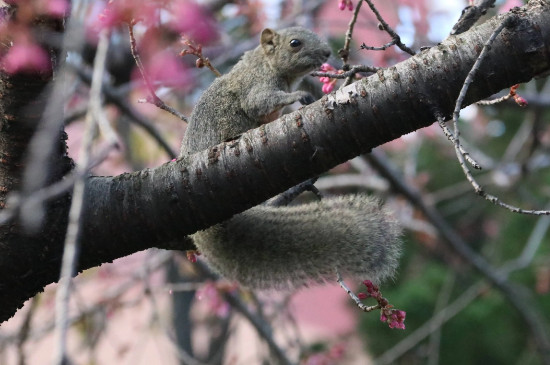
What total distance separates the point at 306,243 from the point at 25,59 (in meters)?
0.93

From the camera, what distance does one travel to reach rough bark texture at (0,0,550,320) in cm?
143

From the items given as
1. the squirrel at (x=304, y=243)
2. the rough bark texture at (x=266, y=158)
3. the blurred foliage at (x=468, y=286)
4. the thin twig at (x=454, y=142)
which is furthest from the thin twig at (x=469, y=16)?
the blurred foliage at (x=468, y=286)

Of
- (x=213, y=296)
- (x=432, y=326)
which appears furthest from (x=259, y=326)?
(x=432, y=326)

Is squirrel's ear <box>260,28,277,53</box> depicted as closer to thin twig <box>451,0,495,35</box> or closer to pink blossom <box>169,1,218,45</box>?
pink blossom <box>169,1,218,45</box>

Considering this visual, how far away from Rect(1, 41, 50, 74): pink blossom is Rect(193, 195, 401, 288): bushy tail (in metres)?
0.75

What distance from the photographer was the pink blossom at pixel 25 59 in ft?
4.67

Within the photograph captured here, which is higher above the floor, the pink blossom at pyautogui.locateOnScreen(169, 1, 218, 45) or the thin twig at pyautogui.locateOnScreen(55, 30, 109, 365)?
the pink blossom at pyautogui.locateOnScreen(169, 1, 218, 45)

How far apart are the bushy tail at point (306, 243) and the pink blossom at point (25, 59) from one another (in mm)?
754

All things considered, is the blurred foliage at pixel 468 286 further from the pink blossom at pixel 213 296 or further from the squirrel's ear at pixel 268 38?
the squirrel's ear at pixel 268 38

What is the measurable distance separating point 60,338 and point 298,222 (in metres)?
1.26

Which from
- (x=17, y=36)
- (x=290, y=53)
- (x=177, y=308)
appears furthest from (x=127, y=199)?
(x=177, y=308)

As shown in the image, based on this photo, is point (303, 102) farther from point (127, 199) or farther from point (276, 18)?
point (276, 18)

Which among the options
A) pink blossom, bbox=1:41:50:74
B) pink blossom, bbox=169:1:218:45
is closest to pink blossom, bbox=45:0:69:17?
pink blossom, bbox=1:41:50:74

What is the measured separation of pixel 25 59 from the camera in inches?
56.6
